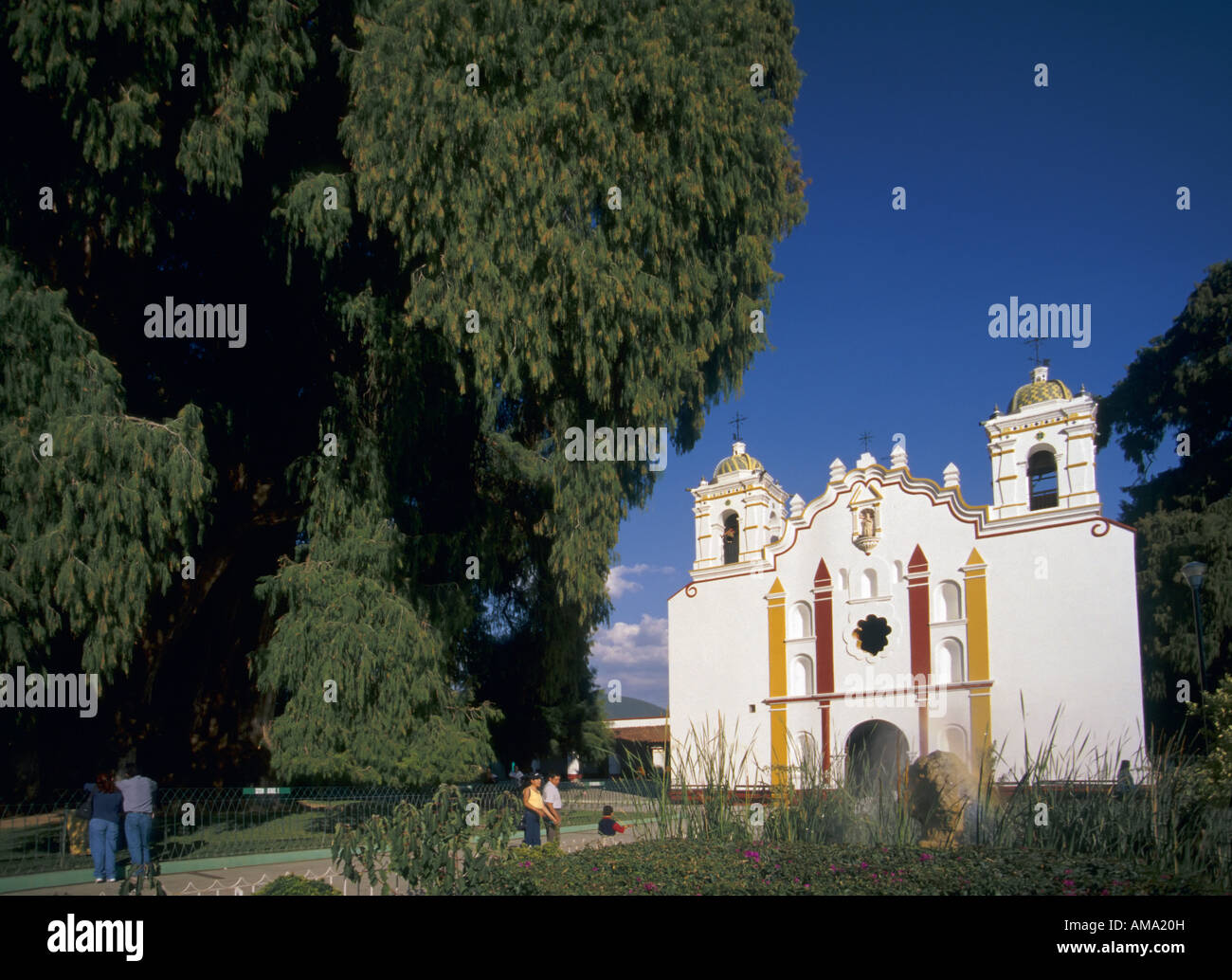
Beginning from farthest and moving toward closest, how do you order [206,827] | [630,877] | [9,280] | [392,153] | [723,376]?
[723,376] < [206,827] < [392,153] < [9,280] < [630,877]

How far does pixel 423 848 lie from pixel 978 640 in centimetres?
1841

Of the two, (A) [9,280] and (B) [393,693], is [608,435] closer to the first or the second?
(B) [393,693]

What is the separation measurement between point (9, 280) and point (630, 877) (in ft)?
29.2

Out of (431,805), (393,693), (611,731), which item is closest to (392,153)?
(393,693)

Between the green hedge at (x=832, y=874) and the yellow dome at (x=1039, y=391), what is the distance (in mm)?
17651

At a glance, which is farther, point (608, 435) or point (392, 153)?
point (608, 435)

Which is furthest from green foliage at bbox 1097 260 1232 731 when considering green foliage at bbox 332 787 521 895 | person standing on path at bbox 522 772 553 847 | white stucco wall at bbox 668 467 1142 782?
green foliage at bbox 332 787 521 895

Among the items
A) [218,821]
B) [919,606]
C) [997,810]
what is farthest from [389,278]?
[919,606]

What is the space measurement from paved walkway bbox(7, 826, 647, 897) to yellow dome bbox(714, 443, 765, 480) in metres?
17.7

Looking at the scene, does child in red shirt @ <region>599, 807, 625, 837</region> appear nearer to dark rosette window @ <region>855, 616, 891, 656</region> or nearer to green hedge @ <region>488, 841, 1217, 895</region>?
green hedge @ <region>488, 841, 1217, 895</region>

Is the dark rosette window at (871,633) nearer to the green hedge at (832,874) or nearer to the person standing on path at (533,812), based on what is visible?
the person standing on path at (533,812)

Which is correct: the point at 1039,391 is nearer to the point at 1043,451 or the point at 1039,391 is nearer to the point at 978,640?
the point at 1043,451

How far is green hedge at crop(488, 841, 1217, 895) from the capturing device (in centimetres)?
539

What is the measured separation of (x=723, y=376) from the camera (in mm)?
13719
